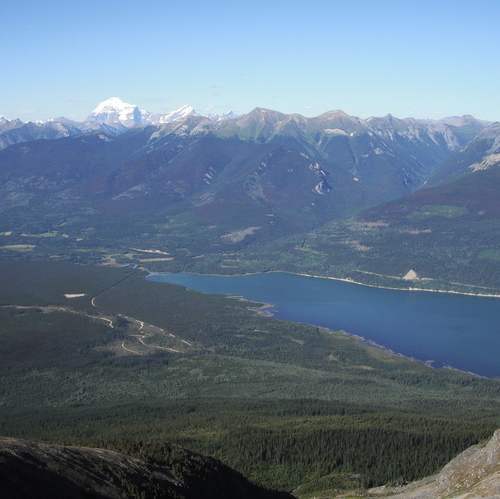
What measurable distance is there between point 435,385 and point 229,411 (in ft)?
90.4

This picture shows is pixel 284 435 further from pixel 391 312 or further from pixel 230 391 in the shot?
pixel 391 312

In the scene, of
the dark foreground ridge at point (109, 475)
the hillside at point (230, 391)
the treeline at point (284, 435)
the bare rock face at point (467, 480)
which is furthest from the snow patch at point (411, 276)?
the dark foreground ridge at point (109, 475)

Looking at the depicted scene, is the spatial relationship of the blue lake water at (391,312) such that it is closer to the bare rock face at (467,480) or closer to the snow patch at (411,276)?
the snow patch at (411,276)

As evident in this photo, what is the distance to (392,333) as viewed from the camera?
104 meters

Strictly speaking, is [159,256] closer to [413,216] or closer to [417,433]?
[413,216]

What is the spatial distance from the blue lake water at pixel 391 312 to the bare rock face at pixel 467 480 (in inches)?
1895

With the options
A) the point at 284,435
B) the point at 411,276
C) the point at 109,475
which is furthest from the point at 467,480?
the point at 411,276

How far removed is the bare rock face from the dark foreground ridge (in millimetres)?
8386

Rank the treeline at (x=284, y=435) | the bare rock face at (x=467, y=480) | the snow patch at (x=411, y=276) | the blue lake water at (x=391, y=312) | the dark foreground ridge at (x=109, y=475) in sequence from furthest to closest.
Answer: the snow patch at (x=411, y=276) → the blue lake water at (x=391, y=312) → the treeline at (x=284, y=435) → the bare rock face at (x=467, y=480) → the dark foreground ridge at (x=109, y=475)

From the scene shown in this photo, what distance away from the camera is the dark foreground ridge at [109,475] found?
26609 mm

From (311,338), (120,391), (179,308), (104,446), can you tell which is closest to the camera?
(104,446)

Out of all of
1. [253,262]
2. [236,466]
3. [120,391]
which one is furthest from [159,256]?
[236,466]

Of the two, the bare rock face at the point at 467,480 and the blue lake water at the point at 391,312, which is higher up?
the bare rock face at the point at 467,480

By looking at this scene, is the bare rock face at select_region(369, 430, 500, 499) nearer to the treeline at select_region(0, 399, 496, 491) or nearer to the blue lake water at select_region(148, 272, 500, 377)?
the treeline at select_region(0, 399, 496, 491)
